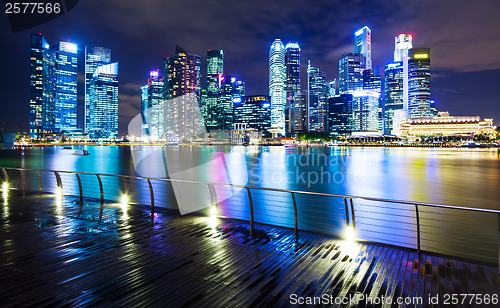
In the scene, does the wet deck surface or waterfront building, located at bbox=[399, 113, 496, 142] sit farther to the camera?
waterfront building, located at bbox=[399, 113, 496, 142]

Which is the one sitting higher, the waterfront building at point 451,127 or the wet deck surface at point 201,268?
the waterfront building at point 451,127

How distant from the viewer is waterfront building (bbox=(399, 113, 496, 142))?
604ft

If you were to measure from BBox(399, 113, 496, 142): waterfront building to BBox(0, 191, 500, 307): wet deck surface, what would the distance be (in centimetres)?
22627

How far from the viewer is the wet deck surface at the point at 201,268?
3.81 metres

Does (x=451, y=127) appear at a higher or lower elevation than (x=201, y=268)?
higher

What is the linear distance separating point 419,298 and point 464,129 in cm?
23580

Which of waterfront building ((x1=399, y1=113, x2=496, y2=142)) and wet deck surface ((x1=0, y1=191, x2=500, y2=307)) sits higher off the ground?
waterfront building ((x1=399, y1=113, x2=496, y2=142))

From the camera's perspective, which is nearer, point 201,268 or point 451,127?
point 201,268

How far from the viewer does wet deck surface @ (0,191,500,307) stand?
3814 millimetres

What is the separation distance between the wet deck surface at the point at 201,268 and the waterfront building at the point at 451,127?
226 meters

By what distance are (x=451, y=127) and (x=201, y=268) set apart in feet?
765

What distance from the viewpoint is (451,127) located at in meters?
189

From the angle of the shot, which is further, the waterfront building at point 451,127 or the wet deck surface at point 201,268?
the waterfront building at point 451,127

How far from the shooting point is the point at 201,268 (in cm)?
466
